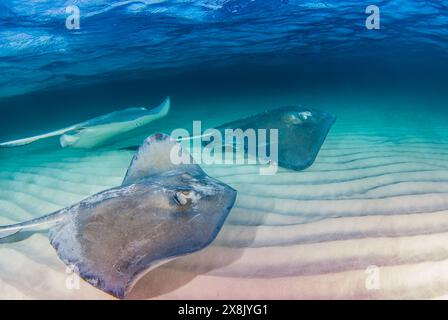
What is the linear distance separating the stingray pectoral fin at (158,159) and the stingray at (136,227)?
1.83ft

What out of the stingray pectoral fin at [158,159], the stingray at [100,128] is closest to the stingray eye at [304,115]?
the stingray pectoral fin at [158,159]

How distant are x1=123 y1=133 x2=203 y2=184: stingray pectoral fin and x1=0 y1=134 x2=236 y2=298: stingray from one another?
21.9 inches

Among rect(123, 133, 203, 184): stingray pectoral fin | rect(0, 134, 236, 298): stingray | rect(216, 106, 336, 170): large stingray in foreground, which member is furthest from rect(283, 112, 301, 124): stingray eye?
rect(0, 134, 236, 298): stingray

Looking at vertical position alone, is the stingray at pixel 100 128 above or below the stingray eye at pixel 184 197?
below

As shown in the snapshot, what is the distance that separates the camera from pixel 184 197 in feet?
9.19

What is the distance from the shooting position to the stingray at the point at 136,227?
2.20 m

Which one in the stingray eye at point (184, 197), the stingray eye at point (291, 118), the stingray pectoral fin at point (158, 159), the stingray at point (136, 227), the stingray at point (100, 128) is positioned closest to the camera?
the stingray at point (136, 227)

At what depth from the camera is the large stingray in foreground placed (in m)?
4.96

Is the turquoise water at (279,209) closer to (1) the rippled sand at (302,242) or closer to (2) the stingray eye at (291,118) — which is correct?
(1) the rippled sand at (302,242)

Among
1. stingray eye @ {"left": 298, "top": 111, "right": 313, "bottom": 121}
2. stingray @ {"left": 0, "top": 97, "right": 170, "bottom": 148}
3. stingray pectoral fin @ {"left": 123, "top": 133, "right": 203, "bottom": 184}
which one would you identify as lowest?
stingray @ {"left": 0, "top": 97, "right": 170, "bottom": 148}

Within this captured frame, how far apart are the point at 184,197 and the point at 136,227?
0.50 metres

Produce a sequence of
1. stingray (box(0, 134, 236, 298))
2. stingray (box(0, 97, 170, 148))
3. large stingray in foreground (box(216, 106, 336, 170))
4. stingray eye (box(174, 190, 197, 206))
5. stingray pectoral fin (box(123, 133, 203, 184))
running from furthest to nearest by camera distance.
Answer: stingray (box(0, 97, 170, 148)), large stingray in foreground (box(216, 106, 336, 170)), stingray pectoral fin (box(123, 133, 203, 184)), stingray eye (box(174, 190, 197, 206)), stingray (box(0, 134, 236, 298))

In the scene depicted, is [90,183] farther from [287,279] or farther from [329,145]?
[329,145]

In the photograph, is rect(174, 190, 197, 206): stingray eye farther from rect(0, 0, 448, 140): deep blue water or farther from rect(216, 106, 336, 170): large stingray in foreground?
rect(0, 0, 448, 140): deep blue water
